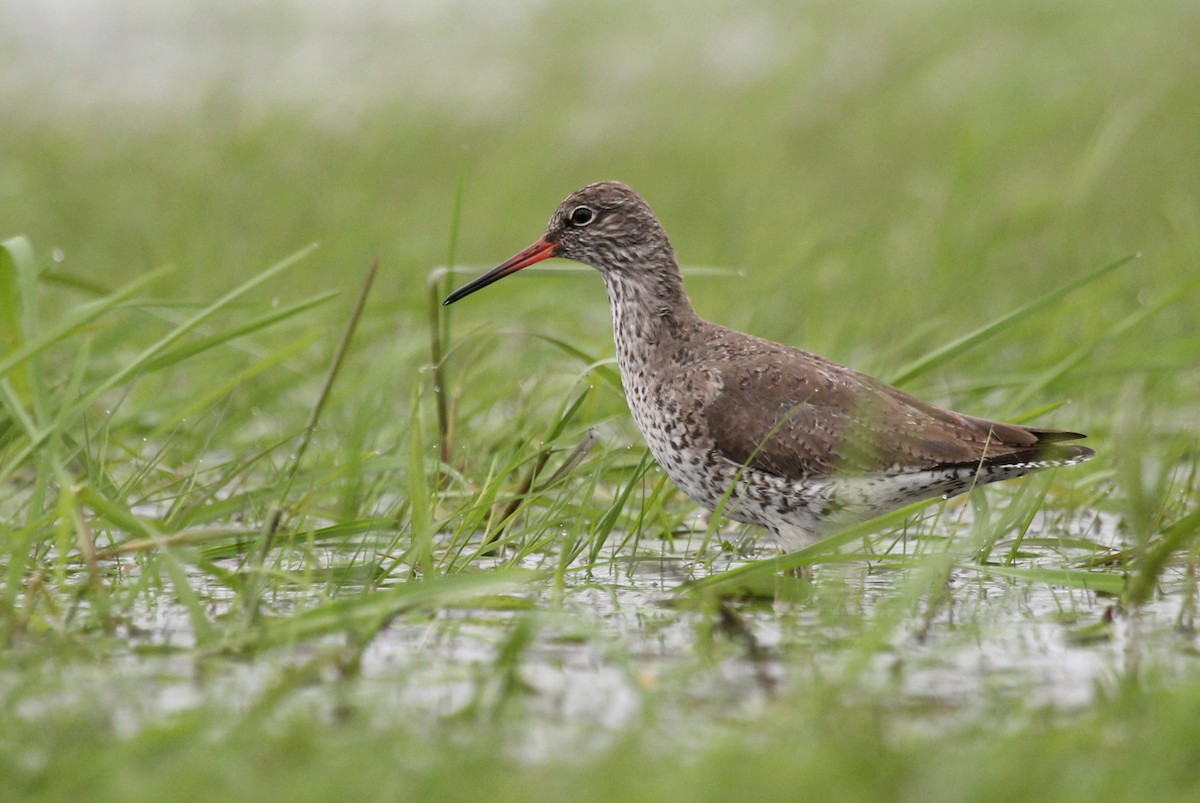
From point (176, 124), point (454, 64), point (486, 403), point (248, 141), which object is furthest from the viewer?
point (454, 64)

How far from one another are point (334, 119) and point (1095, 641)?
1100cm


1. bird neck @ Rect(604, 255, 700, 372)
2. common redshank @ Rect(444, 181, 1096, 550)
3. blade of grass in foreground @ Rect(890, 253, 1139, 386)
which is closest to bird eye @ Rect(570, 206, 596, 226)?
bird neck @ Rect(604, 255, 700, 372)

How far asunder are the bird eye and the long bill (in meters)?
0.14

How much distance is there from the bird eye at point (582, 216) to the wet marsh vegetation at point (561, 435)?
0.54 metres

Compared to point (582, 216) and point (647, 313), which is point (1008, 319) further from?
point (582, 216)

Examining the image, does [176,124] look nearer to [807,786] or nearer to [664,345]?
[664,345]

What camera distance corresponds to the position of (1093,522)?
21.2 ft

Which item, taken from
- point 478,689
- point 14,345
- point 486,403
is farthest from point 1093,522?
point 14,345

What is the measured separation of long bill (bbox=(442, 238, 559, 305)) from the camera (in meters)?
6.52

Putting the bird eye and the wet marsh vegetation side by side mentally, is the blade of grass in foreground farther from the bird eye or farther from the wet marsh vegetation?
the bird eye

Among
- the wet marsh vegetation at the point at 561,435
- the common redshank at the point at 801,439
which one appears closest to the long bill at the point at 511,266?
the wet marsh vegetation at the point at 561,435

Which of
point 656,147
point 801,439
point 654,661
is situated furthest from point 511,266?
point 656,147

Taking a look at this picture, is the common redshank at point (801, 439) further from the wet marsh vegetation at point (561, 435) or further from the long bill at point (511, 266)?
the long bill at point (511, 266)

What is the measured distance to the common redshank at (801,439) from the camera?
5762mm
